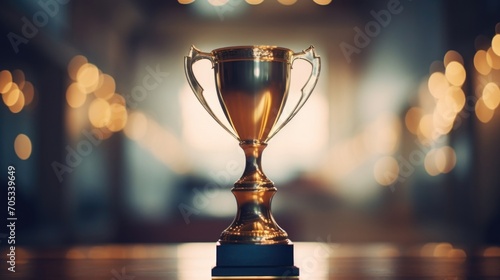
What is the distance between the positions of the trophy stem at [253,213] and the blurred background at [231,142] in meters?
2.27

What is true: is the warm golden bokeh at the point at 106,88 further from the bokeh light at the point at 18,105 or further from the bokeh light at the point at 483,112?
the bokeh light at the point at 483,112

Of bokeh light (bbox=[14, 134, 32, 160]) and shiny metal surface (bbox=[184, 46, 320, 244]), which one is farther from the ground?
bokeh light (bbox=[14, 134, 32, 160])

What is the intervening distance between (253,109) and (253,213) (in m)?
0.13

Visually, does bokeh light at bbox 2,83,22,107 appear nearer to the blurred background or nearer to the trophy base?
the blurred background

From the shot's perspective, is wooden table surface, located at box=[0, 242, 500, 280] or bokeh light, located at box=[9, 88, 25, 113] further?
bokeh light, located at box=[9, 88, 25, 113]

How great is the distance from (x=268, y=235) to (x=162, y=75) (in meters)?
2.52

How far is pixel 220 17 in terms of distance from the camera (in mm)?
3150

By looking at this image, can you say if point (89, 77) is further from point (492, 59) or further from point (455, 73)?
point (492, 59)

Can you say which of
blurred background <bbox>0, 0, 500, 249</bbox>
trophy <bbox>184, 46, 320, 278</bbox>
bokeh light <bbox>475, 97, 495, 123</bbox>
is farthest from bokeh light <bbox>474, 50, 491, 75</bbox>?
trophy <bbox>184, 46, 320, 278</bbox>

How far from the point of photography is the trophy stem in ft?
2.29

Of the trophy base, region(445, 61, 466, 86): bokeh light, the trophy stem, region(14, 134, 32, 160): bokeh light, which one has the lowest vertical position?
the trophy base

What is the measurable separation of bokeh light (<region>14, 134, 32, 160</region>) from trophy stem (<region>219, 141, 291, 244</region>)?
2.54m

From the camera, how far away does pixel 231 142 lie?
9.95 ft

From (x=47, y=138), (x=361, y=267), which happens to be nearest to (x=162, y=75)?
(x=47, y=138)
